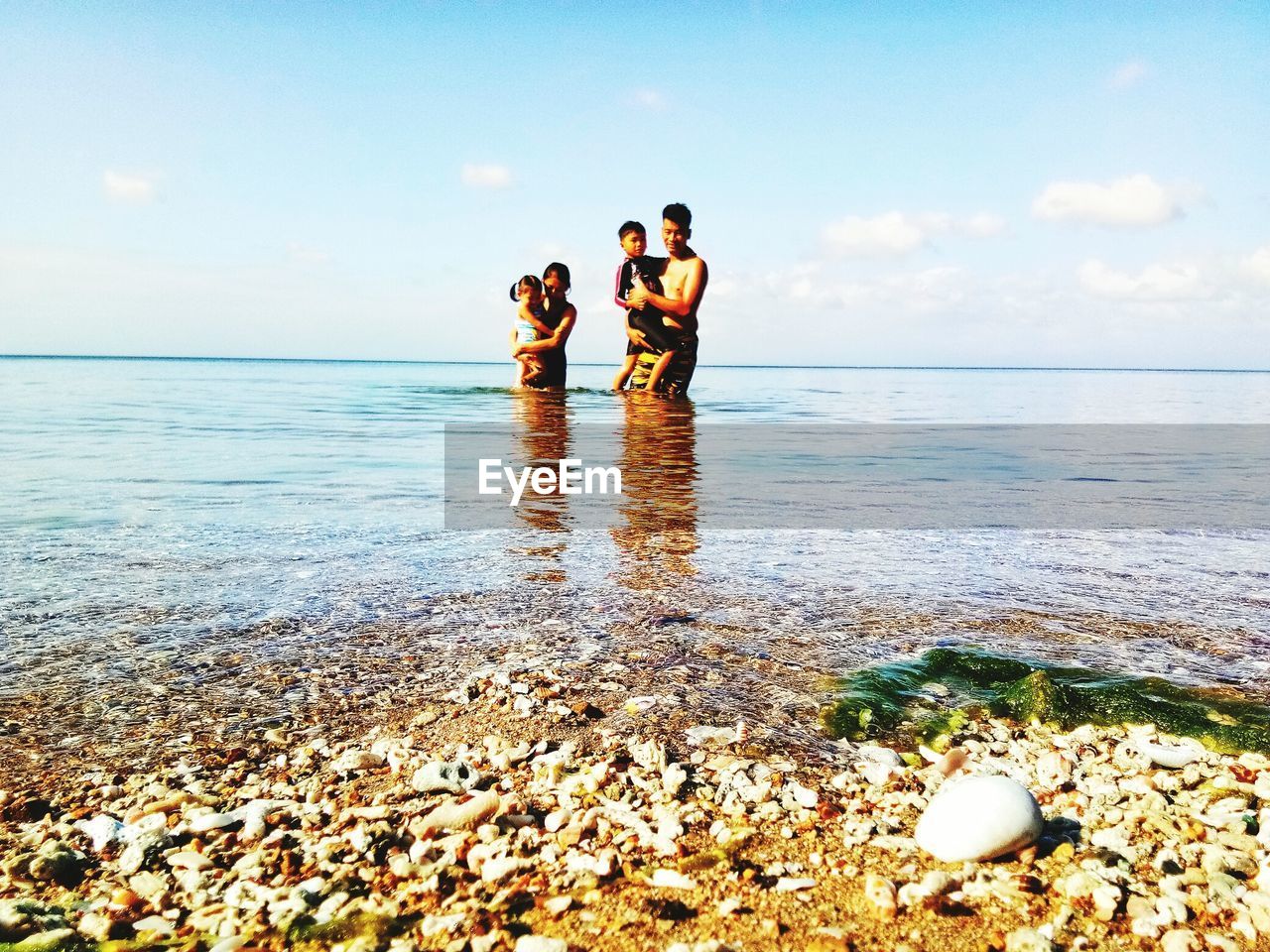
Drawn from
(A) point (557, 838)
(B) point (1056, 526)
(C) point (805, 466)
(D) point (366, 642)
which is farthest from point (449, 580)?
(C) point (805, 466)

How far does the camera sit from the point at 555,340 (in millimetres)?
18641

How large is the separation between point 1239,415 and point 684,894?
73.4ft

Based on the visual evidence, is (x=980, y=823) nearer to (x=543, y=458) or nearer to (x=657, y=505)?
(x=657, y=505)

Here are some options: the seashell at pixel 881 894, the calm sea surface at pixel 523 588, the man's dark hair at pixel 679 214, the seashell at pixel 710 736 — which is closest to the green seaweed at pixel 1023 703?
the calm sea surface at pixel 523 588

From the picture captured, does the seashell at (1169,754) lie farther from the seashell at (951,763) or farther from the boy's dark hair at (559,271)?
the boy's dark hair at (559,271)

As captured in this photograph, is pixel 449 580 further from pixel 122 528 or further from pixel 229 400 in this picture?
pixel 229 400

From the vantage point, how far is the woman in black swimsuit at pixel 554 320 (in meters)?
17.8

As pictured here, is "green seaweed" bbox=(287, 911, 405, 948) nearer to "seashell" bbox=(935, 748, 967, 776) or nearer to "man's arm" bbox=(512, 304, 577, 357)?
"seashell" bbox=(935, 748, 967, 776)

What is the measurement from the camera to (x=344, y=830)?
1.93 meters

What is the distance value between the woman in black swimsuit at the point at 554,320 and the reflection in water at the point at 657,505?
19.2 feet

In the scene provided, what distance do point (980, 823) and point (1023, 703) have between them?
0.98 metres

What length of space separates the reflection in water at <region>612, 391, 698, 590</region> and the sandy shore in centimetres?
178

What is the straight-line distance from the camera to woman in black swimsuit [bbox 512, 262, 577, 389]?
1781cm

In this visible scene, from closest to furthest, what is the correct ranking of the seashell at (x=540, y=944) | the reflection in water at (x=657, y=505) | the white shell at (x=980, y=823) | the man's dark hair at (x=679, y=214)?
the seashell at (x=540, y=944)
the white shell at (x=980, y=823)
the reflection in water at (x=657, y=505)
the man's dark hair at (x=679, y=214)
